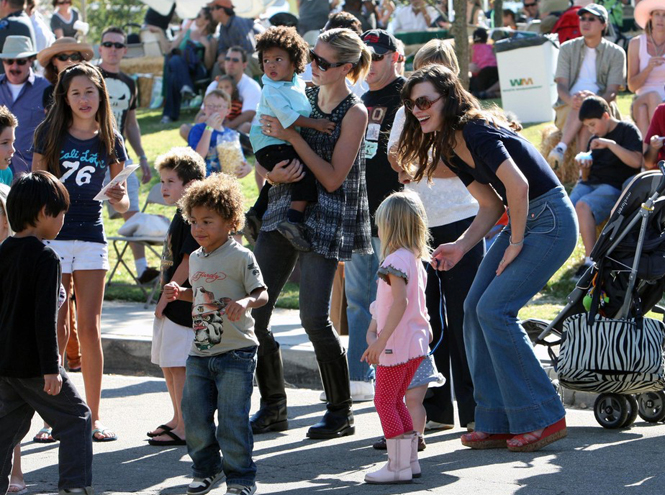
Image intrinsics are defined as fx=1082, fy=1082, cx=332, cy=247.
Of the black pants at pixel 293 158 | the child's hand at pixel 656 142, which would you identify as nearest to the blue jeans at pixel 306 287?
the black pants at pixel 293 158

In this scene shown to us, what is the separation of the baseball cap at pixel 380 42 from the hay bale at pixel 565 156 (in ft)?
17.1

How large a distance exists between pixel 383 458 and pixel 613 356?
54.6 inches

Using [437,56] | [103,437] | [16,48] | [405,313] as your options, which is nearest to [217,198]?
[405,313]

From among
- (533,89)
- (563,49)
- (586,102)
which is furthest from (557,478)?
(533,89)

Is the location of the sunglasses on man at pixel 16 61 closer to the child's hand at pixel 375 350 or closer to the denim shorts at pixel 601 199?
the denim shorts at pixel 601 199

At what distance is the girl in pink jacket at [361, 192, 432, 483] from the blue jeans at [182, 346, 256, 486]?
622 millimetres

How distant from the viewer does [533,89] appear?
49.3ft

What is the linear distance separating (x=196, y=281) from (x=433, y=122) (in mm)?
1462

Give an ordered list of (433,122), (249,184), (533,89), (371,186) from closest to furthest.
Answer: (433,122) < (371,186) < (249,184) < (533,89)

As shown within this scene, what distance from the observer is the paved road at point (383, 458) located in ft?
16.4

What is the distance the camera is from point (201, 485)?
4.89m

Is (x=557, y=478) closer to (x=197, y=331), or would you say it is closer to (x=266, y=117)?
(x=197, y=331)

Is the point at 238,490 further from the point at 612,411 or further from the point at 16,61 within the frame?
the point at 16,61

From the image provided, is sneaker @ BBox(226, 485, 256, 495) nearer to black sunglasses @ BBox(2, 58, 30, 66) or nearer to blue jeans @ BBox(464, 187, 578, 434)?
blue jeans @ BBox(464, 187, 578, 434)
